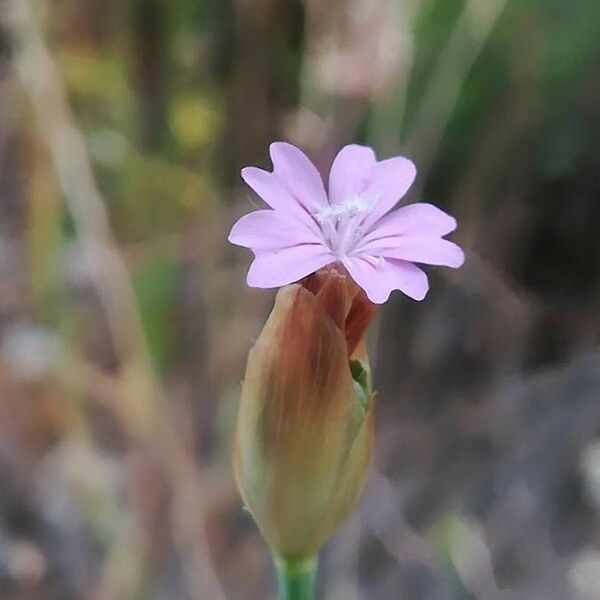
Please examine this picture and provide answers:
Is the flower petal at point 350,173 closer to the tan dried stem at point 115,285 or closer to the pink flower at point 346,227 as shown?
the pink flower at point 346,227

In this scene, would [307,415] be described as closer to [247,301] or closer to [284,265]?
[284,265]

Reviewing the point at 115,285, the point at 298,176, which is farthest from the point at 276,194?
the point at 115,285

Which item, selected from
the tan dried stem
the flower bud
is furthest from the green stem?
the tan dried stem

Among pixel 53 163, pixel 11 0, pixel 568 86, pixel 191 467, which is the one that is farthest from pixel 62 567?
pixel 568 86

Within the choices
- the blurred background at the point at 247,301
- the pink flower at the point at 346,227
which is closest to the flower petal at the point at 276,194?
the pink flower at the point at 346,227

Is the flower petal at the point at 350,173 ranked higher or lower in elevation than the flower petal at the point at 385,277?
higher

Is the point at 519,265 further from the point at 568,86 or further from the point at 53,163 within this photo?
the point at 53,163

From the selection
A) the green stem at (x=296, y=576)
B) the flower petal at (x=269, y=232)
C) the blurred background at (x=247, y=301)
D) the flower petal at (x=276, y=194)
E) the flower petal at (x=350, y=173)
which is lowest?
the green stem at (x=296, y=576)
